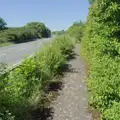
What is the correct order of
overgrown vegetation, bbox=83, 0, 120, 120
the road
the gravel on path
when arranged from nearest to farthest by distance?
overgrown vegetation, bbox=83, 0, 120, 120 < the gravel on path < the road

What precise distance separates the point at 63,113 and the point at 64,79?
16.0 feet

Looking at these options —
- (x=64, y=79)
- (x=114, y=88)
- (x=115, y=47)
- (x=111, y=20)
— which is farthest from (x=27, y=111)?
(x=64, y=79)

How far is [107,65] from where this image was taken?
6.75 meters

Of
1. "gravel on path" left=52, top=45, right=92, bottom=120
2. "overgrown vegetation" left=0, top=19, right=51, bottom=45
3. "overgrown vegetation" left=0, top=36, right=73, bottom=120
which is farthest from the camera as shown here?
"overgrown vegetation" left=0, top=19, right=51, bottom=45

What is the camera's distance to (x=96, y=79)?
685 centimetres

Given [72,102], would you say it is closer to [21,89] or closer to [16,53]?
[21,89]

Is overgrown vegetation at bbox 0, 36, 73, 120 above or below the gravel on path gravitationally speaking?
above

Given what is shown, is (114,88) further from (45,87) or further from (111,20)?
(45,87)

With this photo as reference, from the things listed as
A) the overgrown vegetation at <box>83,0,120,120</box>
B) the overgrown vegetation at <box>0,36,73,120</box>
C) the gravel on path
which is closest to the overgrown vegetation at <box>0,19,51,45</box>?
the gravel on path

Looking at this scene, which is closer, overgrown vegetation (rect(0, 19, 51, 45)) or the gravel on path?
the gravel on path

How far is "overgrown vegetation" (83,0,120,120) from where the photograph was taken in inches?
228

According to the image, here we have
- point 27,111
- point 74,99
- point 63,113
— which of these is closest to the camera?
point 27,111

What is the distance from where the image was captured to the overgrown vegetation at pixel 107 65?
580cm

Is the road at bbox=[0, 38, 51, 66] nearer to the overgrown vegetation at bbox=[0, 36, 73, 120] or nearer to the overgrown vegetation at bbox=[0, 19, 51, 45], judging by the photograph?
the overgrown vegetation at bbox=[0, 36, 73, 120]
